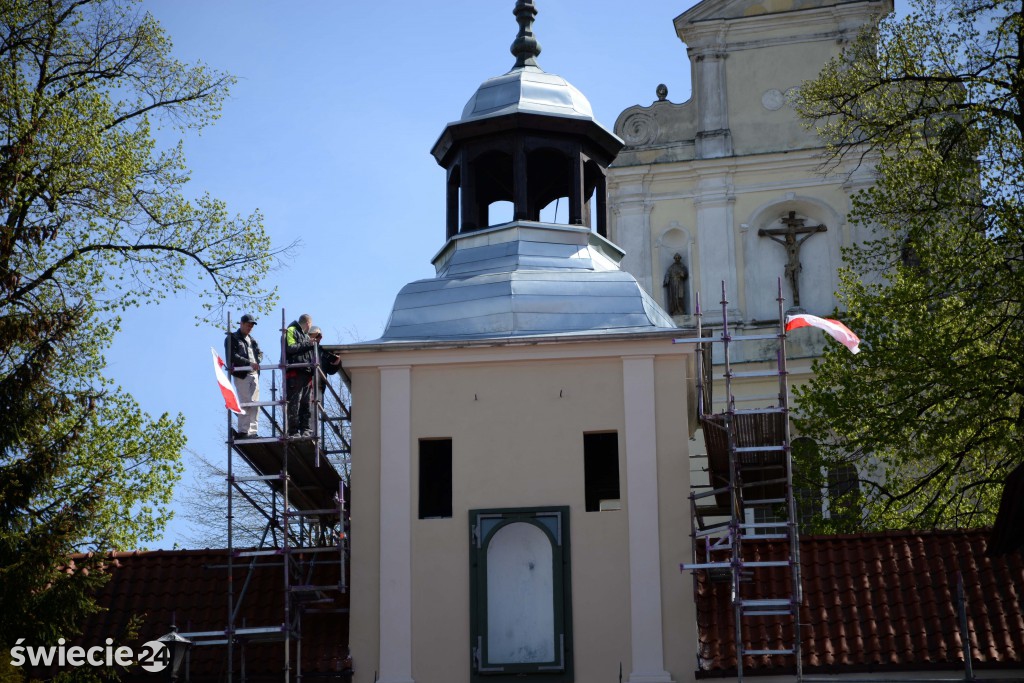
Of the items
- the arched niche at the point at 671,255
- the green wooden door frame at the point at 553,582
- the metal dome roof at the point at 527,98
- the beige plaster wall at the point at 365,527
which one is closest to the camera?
the green wooden door frame at the point at 553,582

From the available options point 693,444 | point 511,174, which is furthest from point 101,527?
point 693,444

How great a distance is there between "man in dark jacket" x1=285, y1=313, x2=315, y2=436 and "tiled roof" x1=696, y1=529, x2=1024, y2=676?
4479 mm

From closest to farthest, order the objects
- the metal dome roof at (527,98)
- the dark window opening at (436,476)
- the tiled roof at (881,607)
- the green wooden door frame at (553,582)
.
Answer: the tiled roof at (881,607), the green wooden door frame at (553,582), the dark window opening at (436,476), the metal dome roof at (527,98)

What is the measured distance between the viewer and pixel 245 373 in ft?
63.1

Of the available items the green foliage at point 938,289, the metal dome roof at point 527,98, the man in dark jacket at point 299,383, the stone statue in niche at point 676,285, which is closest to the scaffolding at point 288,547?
the man in dark jacket at point 299,383

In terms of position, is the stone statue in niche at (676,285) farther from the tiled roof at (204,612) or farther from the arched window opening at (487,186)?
the tiled roof at (204,612)

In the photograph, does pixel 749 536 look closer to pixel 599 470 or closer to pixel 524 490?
pixel 599 470

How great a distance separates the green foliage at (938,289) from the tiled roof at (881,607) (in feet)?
13.8

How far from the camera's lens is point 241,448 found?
19.0 metres

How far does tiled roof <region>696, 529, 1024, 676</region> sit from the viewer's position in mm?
17281

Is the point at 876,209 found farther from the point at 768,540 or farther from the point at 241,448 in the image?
the point at 241,448

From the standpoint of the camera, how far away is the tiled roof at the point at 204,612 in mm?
18094

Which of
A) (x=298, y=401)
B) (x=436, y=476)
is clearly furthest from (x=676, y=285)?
(x=298, y=401)

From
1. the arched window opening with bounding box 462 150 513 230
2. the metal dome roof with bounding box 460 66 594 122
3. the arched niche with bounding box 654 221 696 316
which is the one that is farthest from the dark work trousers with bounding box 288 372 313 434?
the arched niche with bounding box 654 221 696 316
